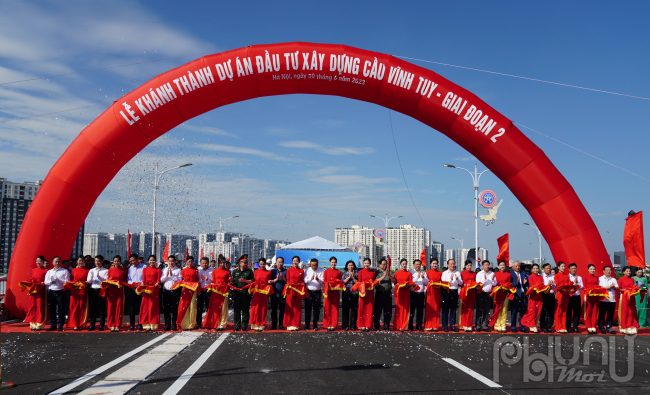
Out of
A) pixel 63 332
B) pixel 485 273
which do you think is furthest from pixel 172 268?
pixel 485 273

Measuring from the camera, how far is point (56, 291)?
10805mm

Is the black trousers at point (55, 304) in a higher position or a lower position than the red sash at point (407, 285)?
lower

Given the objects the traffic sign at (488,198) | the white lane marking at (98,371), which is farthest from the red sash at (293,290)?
the traffic sign at (488,198)

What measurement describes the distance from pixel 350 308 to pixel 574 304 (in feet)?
17.1

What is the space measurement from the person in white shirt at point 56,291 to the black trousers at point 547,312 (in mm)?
10693

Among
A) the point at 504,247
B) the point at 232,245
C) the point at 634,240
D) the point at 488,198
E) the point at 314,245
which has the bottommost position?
the point at 232,245

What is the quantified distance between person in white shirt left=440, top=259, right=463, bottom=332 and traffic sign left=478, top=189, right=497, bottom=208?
15357 millimetres

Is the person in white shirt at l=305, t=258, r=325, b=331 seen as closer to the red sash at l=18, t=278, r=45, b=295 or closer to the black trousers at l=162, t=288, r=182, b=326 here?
the black trousers at l=162, t=288, r=182, b=326

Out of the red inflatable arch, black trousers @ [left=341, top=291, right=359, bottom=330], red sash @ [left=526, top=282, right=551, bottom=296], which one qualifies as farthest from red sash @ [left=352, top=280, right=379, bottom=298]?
the red inflatable arch

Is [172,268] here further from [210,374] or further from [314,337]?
[210,374]

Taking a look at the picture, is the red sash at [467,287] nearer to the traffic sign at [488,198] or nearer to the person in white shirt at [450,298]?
the person in white shirt at [450,298]

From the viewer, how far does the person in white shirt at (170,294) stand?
11.1 metres

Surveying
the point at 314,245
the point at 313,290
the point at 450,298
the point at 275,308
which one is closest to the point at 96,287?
the point at 275,308

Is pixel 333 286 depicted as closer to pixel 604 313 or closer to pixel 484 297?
pixel 484 297
